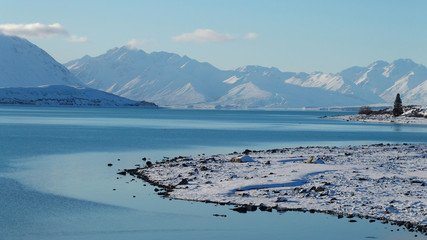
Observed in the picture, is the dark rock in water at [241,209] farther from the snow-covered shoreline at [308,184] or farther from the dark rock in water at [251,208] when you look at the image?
the dark rock in water at [251,208]

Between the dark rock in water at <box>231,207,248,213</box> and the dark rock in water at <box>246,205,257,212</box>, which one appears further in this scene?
the dark rock in water at <box>246,205,257,212</box>

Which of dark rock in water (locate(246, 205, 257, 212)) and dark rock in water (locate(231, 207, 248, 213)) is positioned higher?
dark rock in water (locate(246, 205, 257, 212))

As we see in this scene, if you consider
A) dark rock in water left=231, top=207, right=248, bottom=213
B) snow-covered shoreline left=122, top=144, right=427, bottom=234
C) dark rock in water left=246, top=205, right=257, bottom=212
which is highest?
snow-covered shoreline left=122, top=144, right=427, bottom=234

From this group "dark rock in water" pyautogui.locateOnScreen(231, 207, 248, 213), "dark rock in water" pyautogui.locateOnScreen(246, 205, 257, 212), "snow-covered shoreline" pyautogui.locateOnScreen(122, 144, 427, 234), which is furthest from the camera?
"dark rock in water" pyautogui.locateOnScreen(246, 205, 257, 212)

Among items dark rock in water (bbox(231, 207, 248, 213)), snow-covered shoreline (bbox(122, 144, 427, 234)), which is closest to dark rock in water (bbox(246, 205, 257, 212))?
snow-covered shoreline (bbox(122, 144, 427, 234))

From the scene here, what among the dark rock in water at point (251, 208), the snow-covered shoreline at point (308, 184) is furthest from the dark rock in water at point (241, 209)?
the dark rock in water at point (251, 208)

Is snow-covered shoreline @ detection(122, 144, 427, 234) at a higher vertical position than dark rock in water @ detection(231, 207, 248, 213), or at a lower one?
higher

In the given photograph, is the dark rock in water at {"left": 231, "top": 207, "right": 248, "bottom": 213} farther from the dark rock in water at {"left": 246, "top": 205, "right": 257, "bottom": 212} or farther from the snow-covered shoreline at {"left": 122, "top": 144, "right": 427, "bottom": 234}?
the dark rock in water at {"left": 246, "top": 205, "right": 257, "bottom": 212}

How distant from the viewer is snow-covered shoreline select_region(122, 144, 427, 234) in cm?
2867

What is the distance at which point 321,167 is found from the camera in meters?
40.5

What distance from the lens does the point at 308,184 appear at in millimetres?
34188

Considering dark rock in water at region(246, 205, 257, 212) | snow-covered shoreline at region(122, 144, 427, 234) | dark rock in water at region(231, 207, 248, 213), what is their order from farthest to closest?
dark rock in water at region(246, 205, 257, 212)
dark rock in water at region(231, 207, 248, 213)
snow-covered shoreline at region(122, 144, 427, 234)

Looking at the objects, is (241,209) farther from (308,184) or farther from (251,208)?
(308,184)

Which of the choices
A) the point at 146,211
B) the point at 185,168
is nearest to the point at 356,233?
the point at 146,211
